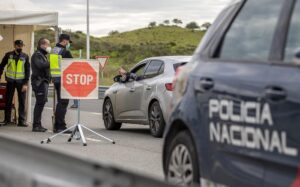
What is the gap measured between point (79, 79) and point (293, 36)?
9.78 m

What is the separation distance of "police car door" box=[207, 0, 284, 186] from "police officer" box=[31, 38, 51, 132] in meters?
11.0

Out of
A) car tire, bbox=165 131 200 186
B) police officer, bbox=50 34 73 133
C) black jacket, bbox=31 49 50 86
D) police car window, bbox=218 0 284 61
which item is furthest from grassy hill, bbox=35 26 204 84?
police car window, bbox=218 0 284 61

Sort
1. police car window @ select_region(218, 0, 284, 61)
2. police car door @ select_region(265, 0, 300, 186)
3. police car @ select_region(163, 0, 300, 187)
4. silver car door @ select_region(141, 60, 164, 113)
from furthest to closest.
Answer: silver car door @ select_region(141, 60, 164, 113), police car window @ select_region(218, 0, 284, 61), police car @ select_region(163, 0, 300, 187), police car door @ select_region(265, 0, 300, 186)

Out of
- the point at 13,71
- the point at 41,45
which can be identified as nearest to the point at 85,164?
the point at 41,45

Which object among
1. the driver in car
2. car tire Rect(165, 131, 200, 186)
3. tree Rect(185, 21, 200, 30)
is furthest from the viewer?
tree Rect(185, 21, 200, 30)

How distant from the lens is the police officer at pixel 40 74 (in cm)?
1689

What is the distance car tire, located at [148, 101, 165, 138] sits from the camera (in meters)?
15.1

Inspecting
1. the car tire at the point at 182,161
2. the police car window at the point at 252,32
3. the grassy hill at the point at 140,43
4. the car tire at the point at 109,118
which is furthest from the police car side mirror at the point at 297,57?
the grassy hill at the point at 140,43

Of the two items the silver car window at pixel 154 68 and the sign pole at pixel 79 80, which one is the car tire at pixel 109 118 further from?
the sign pole at pixel 79 80

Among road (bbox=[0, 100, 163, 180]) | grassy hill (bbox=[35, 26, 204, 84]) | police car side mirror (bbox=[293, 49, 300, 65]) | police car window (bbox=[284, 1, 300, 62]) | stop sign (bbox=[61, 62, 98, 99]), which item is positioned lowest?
road (bbox=[0, 100, 163, 180])

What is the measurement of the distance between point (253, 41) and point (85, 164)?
218 centimetres

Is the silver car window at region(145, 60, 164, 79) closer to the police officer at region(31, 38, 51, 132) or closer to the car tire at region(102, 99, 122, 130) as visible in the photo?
the car tire at region(102, 99, 122, 130)

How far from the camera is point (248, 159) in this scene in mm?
5449

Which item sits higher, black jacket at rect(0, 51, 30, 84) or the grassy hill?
the grassy hill
